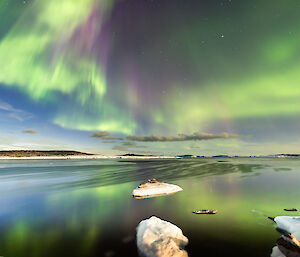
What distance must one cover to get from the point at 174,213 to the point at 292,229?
715 centimetres

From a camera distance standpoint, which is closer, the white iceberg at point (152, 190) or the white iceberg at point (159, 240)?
the white iceberg at point (159, 240)

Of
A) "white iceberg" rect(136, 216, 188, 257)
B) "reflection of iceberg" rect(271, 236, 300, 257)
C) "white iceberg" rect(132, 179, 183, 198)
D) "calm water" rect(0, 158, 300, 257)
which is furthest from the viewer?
"white iceberg" rect(132, 179, 183, 198)

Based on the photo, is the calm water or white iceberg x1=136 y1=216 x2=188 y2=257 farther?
the calm water

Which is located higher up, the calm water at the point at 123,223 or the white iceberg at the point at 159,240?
the white iceberg at the point at 159,240

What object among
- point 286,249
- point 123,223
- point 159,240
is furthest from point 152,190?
point 286,249

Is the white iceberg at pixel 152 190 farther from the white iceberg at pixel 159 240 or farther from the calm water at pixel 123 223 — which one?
the white iceberg at pixel 159 240

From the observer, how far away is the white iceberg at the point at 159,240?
6.89 m

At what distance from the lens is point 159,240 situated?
24.9 feet

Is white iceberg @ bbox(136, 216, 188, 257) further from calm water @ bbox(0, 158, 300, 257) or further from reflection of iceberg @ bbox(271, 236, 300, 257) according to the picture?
reflection of iceberg @ bbox(271, 236, 300, 257)

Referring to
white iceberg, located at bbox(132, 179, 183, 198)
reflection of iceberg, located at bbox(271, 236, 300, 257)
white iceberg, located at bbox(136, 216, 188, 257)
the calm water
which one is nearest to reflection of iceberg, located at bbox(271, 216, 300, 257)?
reflection of iceberg, located at bbox(271, 236, 300, 257)

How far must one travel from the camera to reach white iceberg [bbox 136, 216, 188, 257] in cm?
689

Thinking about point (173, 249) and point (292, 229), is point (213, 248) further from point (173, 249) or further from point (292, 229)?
point (292, 229)

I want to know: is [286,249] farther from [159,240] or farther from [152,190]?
[152,190]

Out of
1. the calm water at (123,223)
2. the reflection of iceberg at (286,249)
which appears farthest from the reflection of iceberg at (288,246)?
the calm water at (123,223)
